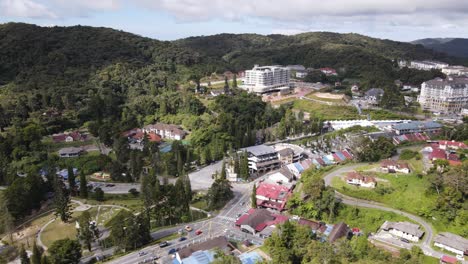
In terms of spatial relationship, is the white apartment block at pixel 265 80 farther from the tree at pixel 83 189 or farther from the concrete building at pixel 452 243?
the concrete building at pixel 452 243

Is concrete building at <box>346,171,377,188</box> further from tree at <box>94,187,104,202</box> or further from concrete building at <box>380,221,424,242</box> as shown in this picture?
tree at <box>94,187,104,202</box>

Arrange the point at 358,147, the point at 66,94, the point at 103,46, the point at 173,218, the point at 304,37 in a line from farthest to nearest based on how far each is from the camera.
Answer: the point at 304,37
the point at 103,46
the point at 66,94
the point at 358,147
the point at 173,218

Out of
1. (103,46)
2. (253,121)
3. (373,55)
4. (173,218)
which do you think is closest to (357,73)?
(373,55)

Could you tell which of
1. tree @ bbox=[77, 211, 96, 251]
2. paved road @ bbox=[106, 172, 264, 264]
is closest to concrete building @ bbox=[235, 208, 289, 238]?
paved road @ bbox=[106, 172, 264, 264]

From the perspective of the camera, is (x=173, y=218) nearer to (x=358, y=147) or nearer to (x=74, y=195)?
(x=74, y=195)

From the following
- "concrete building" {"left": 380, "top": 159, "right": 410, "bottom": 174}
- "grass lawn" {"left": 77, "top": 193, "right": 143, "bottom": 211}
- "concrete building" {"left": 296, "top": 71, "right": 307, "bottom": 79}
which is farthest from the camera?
"concrete building" {"left": 296, "top": 71, "right": 307, "bottom": 79}

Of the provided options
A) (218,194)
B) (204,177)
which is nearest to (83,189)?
(204,177)
